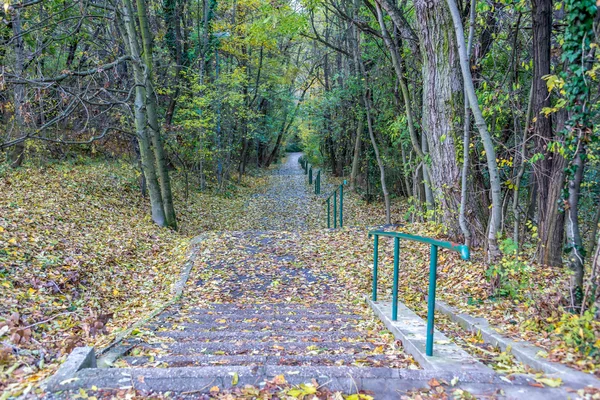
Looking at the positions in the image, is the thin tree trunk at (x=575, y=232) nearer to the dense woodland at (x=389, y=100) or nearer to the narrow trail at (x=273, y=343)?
the dense woodland at (x=389, y=100)

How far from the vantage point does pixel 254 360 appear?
3.02 metres

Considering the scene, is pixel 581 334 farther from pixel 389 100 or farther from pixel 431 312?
pixel 389 100

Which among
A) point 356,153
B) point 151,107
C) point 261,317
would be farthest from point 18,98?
point 356,153

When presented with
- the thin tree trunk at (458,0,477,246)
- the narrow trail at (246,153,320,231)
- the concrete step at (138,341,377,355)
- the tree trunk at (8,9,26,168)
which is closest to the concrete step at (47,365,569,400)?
the concrete step at (138,341,377,355)

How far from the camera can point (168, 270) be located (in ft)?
23.7

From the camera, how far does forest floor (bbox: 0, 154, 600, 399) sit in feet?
10.3

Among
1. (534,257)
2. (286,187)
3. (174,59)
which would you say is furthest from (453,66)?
(286,187)

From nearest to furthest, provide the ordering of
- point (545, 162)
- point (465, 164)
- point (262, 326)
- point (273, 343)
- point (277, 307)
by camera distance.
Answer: point (273, 343) < point (262, 326) < point (545, 162) < point (277, 307) < point (465, 164)

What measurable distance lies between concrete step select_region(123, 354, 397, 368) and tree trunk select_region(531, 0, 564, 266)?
9.18 feet

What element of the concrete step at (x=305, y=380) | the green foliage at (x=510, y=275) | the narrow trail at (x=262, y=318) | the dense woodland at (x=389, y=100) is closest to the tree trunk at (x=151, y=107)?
the dense woodland at (x=389, y=100)

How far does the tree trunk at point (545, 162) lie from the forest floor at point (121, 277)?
0.94 feet

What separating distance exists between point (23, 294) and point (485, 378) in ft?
14.7

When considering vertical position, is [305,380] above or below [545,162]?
below

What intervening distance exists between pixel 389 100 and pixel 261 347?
31.8ft
